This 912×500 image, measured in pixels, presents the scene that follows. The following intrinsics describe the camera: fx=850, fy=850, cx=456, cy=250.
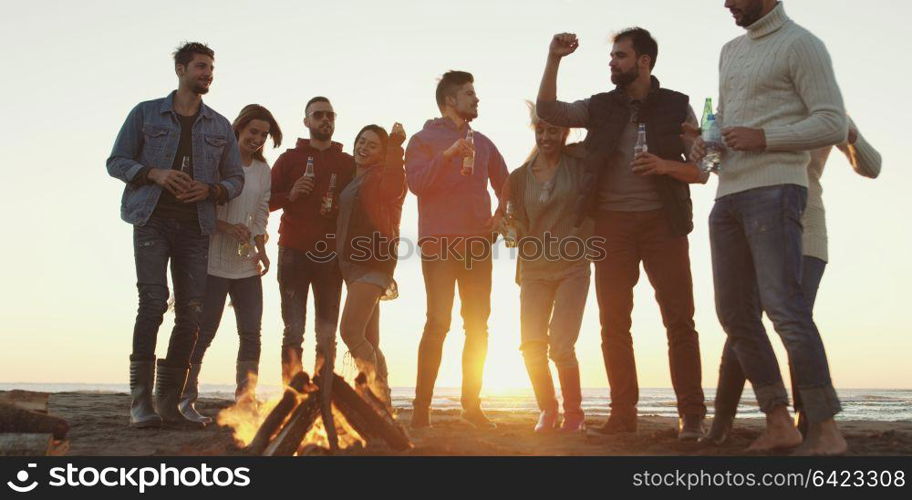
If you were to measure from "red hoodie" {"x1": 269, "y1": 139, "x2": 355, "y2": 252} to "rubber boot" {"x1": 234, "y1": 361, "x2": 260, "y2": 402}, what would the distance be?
42.4 inches

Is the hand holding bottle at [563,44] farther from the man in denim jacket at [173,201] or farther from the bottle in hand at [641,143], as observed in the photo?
the man in denim jacket at [173,201]

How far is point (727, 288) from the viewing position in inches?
188

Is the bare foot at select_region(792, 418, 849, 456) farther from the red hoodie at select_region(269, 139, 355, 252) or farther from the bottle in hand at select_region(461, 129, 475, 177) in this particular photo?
the red hoodie at select_region(269, 139, 355, 252)

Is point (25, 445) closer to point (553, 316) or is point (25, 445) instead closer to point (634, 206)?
point (553, 316)

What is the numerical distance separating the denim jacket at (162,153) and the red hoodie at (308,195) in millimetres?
851

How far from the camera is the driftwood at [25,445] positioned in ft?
13.9

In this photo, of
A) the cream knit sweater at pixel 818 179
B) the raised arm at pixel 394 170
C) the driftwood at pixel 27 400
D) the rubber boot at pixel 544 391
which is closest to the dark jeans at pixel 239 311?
the raised arm at pixel 394 170

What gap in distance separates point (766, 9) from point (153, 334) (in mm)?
4569

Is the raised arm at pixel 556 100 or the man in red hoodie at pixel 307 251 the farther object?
the man in red hoodie at pixel 307 251

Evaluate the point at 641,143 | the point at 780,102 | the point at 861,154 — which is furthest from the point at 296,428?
the point at 861,154

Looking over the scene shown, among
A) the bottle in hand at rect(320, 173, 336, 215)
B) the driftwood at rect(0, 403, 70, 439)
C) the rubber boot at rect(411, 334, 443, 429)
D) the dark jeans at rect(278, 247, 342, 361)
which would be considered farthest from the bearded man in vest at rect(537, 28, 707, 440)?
the driftwood at rect(0, 403, 70, 439)

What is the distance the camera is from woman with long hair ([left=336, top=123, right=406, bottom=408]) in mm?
6562

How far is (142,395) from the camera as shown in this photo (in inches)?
240

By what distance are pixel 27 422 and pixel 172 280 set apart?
203cm
